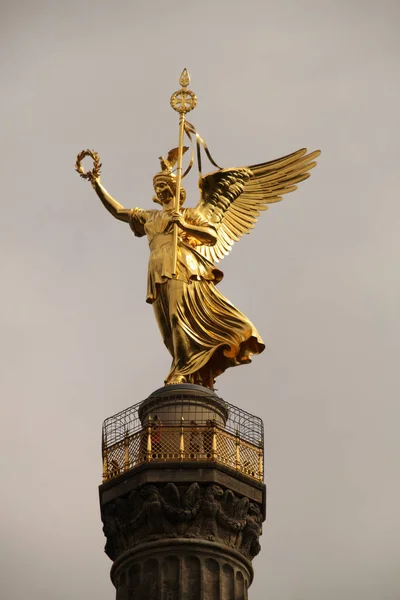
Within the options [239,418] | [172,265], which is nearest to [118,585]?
[239,418]

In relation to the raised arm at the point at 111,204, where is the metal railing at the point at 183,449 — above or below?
below

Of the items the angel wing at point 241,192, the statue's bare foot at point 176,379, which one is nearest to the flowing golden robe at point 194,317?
the statue's bare foot at point 176,379

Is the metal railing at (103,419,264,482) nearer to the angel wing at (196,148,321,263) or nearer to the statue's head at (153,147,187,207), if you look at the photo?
the angel wing at (196,148,321,263)

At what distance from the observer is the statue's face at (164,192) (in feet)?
170

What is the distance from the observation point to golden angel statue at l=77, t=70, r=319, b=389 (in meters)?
49.6

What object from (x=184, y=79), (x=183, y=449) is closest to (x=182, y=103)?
(x=184, y=79)

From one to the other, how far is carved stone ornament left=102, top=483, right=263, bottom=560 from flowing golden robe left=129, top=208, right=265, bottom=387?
3.41 meters

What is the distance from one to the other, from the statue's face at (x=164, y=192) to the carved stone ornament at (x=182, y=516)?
825 cm

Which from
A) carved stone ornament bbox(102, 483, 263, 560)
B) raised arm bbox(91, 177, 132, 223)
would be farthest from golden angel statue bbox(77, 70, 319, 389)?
carved stone ornament bbox(102, 483, 263, 560)

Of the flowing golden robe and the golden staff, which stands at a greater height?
the golden staff

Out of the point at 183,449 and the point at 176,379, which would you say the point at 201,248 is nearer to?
the point at 176,379

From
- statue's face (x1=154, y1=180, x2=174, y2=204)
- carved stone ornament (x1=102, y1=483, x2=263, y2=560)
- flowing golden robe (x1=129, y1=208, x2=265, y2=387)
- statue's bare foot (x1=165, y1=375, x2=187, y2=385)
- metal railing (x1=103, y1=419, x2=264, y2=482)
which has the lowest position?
carved stone ornament (x1=102, y1=483, x2=263, y2=560)

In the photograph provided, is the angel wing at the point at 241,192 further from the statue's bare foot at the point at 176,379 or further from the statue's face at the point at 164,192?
the statue's bare foot at the point at 176,379

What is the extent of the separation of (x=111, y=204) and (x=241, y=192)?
10.3 feet
